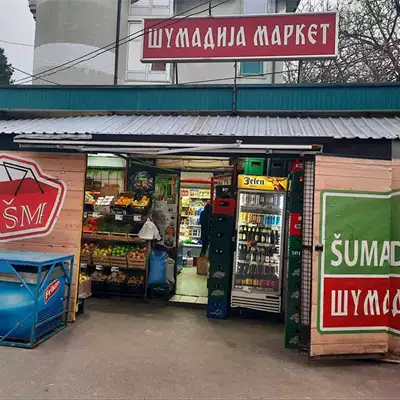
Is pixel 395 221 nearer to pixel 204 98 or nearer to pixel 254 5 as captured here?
pixel 204 98

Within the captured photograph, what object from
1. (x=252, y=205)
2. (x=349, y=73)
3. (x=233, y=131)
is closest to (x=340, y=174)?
(x=233, y=131)

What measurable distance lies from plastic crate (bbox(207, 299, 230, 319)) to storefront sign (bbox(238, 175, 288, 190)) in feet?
6.75

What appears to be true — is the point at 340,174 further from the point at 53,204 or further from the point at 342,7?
the point at 342,7

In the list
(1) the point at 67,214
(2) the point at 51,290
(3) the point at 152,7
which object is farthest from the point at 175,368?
(3) the point at 152,7

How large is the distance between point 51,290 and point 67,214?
4.21 ft

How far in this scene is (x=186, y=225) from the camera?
11.8m

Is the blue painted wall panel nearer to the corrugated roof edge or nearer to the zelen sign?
the corrugated roof edge

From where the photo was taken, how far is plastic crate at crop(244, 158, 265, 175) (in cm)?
743

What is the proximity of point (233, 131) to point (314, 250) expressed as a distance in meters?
2.07

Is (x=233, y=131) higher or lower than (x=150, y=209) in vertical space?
higher

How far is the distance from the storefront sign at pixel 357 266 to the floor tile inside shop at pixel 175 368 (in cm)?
57

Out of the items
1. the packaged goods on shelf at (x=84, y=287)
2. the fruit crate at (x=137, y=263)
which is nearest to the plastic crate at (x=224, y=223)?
the fruit crate at (x=137, y=263)

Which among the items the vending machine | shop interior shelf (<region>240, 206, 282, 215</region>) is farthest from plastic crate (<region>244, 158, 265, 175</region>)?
shop interior shelf (<region>240, 206, 282, 215</region>)

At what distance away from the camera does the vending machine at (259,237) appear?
681 cm
